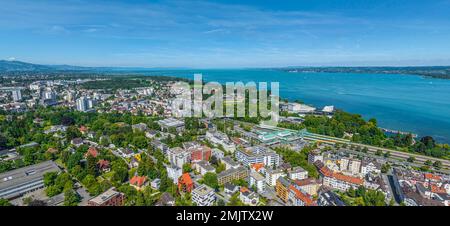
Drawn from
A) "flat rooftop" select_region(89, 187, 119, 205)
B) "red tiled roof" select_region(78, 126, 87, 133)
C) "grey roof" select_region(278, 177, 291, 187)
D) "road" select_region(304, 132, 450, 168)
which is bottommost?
"road" select_region(304, 132, 450, 168)

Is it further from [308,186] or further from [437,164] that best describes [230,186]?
[437,164]

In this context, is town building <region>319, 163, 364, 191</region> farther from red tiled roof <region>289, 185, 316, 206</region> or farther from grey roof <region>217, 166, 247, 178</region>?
grey roof <region>217, 166, 247, 178</region>

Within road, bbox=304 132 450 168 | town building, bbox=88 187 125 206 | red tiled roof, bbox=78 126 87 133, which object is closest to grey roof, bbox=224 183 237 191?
town building, bbox=88 187 125 206

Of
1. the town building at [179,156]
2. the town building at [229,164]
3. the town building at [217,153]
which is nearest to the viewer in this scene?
the town building at [229,164]

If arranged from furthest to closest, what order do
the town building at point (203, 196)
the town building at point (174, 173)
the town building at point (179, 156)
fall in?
1. the town building at point (179, 156)
2. the town building at point (174, 173)
3. the town building at point (203, 196)

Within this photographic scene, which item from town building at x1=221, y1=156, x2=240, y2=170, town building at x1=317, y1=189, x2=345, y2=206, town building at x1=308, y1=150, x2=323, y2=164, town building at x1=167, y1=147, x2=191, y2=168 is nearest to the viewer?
town building at x1=317, y1=189, x2=345, y2=206

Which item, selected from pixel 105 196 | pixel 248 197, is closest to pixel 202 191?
pixel 248 197

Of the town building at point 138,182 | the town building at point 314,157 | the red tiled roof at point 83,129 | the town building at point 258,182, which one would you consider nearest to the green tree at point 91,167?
the town building at point 138,182

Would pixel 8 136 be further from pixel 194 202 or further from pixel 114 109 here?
pixel 194 202

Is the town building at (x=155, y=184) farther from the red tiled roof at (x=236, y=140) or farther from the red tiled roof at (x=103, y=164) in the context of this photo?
the red tiled roof at (x=236, y=140)
